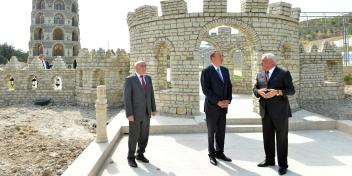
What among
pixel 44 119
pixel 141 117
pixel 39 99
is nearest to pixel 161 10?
pixel 141 117

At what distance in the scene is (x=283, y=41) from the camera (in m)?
10.9

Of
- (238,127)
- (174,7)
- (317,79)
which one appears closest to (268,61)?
(238,127)

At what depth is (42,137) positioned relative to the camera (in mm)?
10867

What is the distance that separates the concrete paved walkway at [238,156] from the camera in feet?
17.5

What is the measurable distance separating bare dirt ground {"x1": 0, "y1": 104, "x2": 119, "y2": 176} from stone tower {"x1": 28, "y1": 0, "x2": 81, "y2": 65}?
24009mm

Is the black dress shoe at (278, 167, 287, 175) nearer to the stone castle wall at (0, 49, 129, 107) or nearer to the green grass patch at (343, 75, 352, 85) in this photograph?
the stone castle wall at (0, 49, 129, 107)

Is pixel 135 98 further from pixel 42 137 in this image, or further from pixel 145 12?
pixel 42 137

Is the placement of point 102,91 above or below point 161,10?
below

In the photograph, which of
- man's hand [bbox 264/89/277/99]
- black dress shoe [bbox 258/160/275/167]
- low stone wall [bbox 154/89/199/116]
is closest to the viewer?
man's hand [bbox 264/89/277/99]

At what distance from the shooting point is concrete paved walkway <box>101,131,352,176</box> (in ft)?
17.5

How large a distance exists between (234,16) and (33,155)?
736 centimetres

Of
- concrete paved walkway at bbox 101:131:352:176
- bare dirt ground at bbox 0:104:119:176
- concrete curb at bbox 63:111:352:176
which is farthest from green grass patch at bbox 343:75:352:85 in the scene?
bare dirt ground at bbox 0:104:119:176

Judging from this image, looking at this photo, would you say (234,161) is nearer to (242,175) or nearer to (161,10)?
(242,175)

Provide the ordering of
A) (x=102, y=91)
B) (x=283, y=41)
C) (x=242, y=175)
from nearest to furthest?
(x=242, y=175) < (x=102, y=91) < (x=283, y=41)
